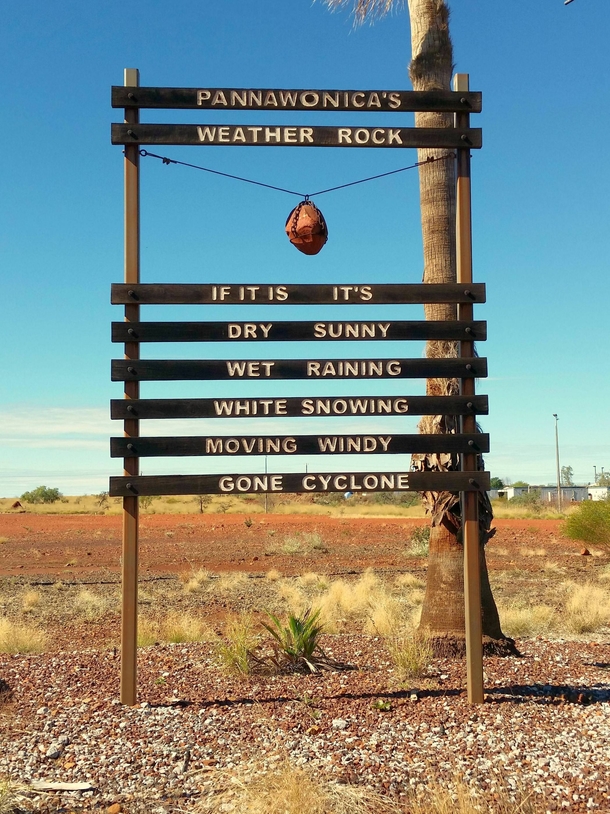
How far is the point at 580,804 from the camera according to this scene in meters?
4.79

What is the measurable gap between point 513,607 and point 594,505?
A: 13854 mm

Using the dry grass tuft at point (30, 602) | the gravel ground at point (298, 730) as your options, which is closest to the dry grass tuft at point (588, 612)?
the gravel ground at point (298, 730)

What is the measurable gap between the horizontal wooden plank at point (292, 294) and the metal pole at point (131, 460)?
154 mm

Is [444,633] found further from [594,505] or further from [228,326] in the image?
[594,505]

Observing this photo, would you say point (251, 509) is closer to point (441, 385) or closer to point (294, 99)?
point (441, 385)

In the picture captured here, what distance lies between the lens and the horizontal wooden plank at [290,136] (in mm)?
7043

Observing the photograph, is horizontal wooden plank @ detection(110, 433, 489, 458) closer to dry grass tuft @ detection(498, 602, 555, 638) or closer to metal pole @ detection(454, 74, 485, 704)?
metal pole @ detection(454, 74, 485, 704)

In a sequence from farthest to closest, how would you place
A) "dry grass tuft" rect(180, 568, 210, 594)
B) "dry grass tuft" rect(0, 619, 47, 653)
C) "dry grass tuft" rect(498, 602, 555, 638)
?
"dry grass tuft" rect(180, 568, 210, 594) < "dry grass tuft" rect(498, 602, 555, 638) < "dry grass tuft" rect(0, 619, 47, 653)

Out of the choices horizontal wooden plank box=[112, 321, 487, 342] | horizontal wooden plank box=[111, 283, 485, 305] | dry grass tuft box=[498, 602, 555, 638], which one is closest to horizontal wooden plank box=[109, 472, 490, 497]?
horizontal wooden plank box=[112, 321, 487, 342]

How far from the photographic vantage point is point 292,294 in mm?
7074

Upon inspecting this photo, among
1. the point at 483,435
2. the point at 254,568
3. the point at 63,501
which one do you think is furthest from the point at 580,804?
the point at 63,501

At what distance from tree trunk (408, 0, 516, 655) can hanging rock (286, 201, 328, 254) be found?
2081 mm

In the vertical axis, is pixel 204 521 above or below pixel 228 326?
below

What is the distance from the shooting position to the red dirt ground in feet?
80.8
